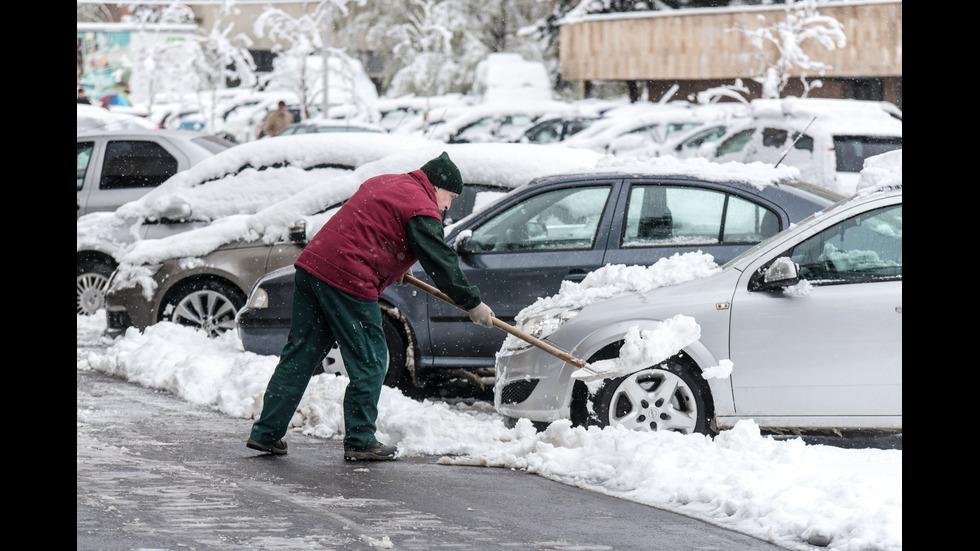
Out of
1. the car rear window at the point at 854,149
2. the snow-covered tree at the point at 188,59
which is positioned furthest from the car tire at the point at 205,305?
the snow-covered tree at the point at 188,59

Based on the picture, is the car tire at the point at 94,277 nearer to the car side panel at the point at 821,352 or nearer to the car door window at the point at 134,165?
the car door window at the point at 134,165

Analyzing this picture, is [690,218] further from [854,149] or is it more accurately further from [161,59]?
[161,59]

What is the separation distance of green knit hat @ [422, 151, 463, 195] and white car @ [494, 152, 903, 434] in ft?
3.42

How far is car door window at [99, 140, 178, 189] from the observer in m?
13.3

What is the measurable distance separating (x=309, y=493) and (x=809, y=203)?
12.9 feet

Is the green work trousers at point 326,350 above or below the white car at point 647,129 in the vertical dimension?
below

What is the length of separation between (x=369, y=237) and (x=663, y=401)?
172cm

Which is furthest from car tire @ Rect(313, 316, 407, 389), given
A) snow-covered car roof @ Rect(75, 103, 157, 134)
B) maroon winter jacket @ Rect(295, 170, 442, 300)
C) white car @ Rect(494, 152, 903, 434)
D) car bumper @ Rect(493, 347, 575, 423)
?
snow-covered car roof @ Rect(75, 103, 157, 134)

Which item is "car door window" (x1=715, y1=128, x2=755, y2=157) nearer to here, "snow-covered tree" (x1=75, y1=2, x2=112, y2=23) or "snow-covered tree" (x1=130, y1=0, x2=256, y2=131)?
"snow-covered tree" (x1=130, y1=0, x2=256, y2=131)

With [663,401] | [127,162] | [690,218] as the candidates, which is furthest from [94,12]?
[663,401]

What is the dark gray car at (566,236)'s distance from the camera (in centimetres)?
812

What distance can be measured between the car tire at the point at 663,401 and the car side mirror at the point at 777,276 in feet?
1.82

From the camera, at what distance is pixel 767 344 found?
6.57 metres

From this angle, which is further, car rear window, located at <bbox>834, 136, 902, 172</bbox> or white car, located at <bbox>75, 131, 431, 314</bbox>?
car rear window, located at <bbox>834, 136, 902, 172</bbox>
